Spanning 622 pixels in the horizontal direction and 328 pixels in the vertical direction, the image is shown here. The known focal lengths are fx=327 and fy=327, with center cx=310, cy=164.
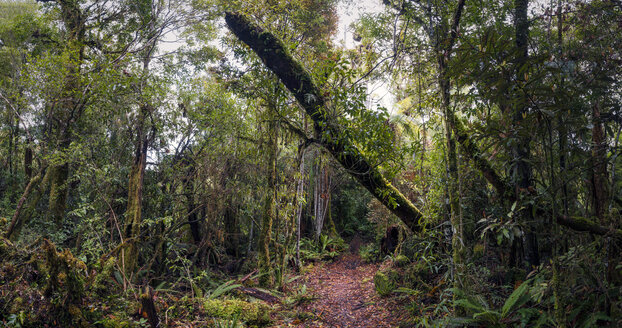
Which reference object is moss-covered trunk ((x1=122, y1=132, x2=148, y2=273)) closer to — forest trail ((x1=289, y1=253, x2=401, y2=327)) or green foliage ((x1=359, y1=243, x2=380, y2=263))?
forest trail ((x1=289, y1=253, x2=401, y2=327))

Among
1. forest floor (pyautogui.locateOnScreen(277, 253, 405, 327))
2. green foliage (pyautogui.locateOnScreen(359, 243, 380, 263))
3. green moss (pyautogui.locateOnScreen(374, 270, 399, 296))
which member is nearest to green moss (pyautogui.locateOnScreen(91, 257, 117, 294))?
forest floor (pyautogui.locateOnScreen(277, 253, 405, 327))

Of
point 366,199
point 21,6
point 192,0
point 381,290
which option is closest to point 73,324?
point 381,290

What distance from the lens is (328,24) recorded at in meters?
11.9

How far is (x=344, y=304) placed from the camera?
6.89 metres

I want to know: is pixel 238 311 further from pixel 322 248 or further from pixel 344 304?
pixel 322 248

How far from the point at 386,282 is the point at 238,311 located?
9.93 feet

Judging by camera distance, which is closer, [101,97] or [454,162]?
[454,162]

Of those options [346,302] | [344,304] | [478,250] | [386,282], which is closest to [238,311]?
[344,304]

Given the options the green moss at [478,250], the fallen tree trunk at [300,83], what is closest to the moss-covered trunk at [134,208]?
the fallen tree trunk at [300,83]

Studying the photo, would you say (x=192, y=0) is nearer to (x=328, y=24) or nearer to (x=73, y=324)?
(x=328, y=24)

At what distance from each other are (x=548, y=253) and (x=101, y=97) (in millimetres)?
9028

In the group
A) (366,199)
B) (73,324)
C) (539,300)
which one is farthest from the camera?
(366,199)

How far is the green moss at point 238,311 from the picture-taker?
5375mm

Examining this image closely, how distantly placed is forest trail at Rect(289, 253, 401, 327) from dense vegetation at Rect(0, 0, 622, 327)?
319mm
